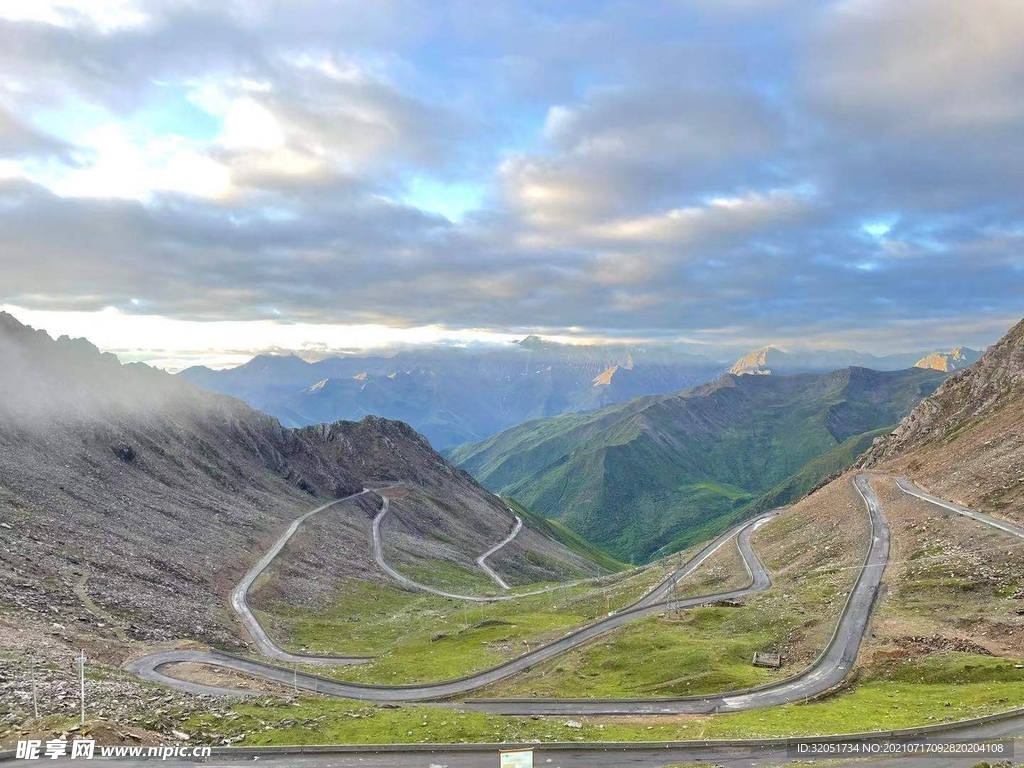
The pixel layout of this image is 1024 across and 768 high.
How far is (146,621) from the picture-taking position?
9181 cm

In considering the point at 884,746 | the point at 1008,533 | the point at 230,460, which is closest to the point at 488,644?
the point at 884,746

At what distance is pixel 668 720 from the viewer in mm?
58062

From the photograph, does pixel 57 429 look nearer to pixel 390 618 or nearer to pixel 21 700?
pixel 390 618

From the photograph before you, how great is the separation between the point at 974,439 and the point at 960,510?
152 feet

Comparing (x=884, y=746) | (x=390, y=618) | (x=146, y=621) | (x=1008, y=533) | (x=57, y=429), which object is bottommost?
(x=390, y=618)

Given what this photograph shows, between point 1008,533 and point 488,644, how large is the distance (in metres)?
81.4

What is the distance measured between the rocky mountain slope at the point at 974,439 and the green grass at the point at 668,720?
59.5 metres

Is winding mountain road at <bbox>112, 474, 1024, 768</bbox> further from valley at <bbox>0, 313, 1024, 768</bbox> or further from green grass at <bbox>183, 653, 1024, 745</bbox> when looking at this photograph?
green grass at <bbox>183, 653, 1024, 745</bbox>

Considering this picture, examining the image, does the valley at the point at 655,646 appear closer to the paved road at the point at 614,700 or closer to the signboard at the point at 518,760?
the paved road at the point at 614,700

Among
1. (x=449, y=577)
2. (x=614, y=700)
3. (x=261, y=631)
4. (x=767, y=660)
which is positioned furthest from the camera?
(x=449, y=577)

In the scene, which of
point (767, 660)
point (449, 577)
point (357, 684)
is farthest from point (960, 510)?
point (449, 577)

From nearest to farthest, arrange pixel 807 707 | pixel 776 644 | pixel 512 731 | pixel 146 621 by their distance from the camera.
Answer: pixel 512 731 → pixel 807 707 → pixel 776 644 → pixel 146 621

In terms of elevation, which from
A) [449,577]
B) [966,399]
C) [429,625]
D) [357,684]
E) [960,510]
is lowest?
[449,577]

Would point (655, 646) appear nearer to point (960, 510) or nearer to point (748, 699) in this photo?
point (748, 699)
